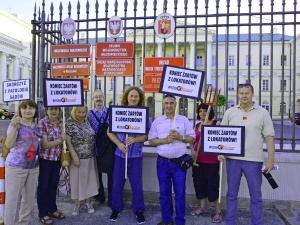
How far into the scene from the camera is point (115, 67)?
5.50 metres

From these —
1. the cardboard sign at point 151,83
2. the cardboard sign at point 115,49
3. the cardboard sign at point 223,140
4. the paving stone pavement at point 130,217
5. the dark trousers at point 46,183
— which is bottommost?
the paving stone pavement at point 130,217

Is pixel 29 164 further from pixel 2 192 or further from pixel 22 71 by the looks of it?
pixel 22 71

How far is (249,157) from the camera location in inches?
154

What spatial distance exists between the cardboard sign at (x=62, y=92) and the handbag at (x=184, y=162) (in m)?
1.76

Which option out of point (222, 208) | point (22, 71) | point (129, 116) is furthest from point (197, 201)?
point (22, 71)

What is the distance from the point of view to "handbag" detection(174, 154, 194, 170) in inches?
166

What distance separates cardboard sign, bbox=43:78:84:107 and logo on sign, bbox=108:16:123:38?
136cm

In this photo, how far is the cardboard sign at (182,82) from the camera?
432 cm

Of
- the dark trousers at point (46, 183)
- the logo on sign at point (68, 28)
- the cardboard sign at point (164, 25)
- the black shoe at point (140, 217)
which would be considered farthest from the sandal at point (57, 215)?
the cardboard sign at point (164, 25)

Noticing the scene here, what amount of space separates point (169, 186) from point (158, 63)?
2208mm

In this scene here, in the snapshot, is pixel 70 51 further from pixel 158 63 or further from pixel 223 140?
pixel 223 140

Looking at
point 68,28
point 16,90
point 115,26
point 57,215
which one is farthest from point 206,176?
point 68,28

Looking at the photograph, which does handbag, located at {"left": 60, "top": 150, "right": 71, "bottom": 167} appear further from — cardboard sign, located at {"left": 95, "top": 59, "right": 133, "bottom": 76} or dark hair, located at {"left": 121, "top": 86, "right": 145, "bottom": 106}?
cardboard sign, located at {"left": 95, "top": 59, "right": 133, "bottom": 76}

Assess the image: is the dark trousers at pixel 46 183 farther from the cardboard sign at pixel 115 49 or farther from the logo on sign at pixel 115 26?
the logo on sign at pixel 115 26
